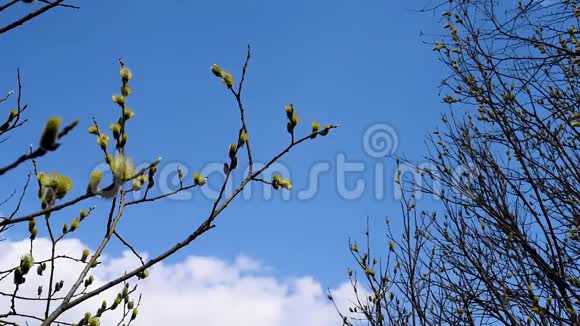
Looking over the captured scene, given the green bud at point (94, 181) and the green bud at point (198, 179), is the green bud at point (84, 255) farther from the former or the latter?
the green bud at point (94, 181)

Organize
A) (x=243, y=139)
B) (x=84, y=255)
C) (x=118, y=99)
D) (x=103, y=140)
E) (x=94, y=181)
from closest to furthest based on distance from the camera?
(x=94, y=181) → (x=103, y=140) → (x=118, y=99) → (x=243, y=139) → (x=84, y=255)

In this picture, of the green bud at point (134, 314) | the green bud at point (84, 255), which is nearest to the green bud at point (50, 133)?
the green bud at point (84, 255)

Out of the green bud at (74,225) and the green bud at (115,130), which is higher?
the green bud at (74,225)

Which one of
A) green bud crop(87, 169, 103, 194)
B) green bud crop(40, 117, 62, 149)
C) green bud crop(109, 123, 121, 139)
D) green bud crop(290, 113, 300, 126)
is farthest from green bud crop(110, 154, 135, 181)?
green bud crop(290, 113, 300, 126)

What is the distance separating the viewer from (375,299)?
4457mm

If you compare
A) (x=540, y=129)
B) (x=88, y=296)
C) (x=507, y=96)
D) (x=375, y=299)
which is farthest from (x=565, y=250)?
(x=88, y=296)

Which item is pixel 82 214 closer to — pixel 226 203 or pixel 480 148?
pixel 226 203

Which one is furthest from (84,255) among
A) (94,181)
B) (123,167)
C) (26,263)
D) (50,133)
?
(50,133)

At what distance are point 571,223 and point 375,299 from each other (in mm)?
1714

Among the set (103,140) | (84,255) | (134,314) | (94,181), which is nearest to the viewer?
(94,181)

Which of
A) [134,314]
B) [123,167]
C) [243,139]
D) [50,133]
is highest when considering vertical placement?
[243,139]

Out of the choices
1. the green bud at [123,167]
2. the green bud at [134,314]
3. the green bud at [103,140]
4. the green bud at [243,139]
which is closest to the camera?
the green bud at [123,167]

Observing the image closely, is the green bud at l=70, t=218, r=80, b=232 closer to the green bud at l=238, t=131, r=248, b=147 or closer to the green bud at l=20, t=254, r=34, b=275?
the green bud at l=20, t=254, r=34, b=275

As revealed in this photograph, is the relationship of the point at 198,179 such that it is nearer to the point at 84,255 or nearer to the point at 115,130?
the point at 115,130
